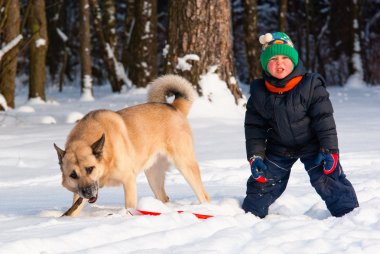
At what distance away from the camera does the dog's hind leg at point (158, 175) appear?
547 centimetres

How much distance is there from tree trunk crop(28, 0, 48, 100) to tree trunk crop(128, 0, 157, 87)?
11.2 ft

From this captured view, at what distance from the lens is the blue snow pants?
4754 millimetres

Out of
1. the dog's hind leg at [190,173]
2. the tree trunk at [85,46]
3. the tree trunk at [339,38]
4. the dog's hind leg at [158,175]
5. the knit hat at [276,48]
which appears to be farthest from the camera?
the tree trunk at [339,38]

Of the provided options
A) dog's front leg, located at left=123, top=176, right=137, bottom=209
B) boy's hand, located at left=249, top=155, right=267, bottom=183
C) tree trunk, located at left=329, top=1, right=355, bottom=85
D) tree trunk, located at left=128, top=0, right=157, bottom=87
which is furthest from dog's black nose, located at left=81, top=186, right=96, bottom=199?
tree trunk, located at left=329, top=1, right=355, bottom=85

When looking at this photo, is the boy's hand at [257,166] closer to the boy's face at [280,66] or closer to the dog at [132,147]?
the dog at [132,147]

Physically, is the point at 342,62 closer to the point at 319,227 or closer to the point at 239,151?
the point at 239,151

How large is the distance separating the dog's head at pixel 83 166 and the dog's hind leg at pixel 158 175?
990mm

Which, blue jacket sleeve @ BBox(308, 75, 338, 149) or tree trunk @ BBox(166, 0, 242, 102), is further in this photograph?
tree trunk @ BBox(166, 0, 242, 102)

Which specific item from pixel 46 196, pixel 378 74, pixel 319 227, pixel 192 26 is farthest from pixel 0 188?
pixel 378 74

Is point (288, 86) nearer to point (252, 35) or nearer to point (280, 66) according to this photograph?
point (280, 66)

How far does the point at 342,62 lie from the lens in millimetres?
28469

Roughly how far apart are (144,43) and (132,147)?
13.7 metres

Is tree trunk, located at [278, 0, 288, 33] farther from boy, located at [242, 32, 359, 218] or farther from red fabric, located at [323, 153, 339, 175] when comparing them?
red fabric, located at [323, 153, 339, 175]

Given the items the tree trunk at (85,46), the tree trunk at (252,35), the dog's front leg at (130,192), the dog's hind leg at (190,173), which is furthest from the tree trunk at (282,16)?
the dog's front leg at (130,192)
